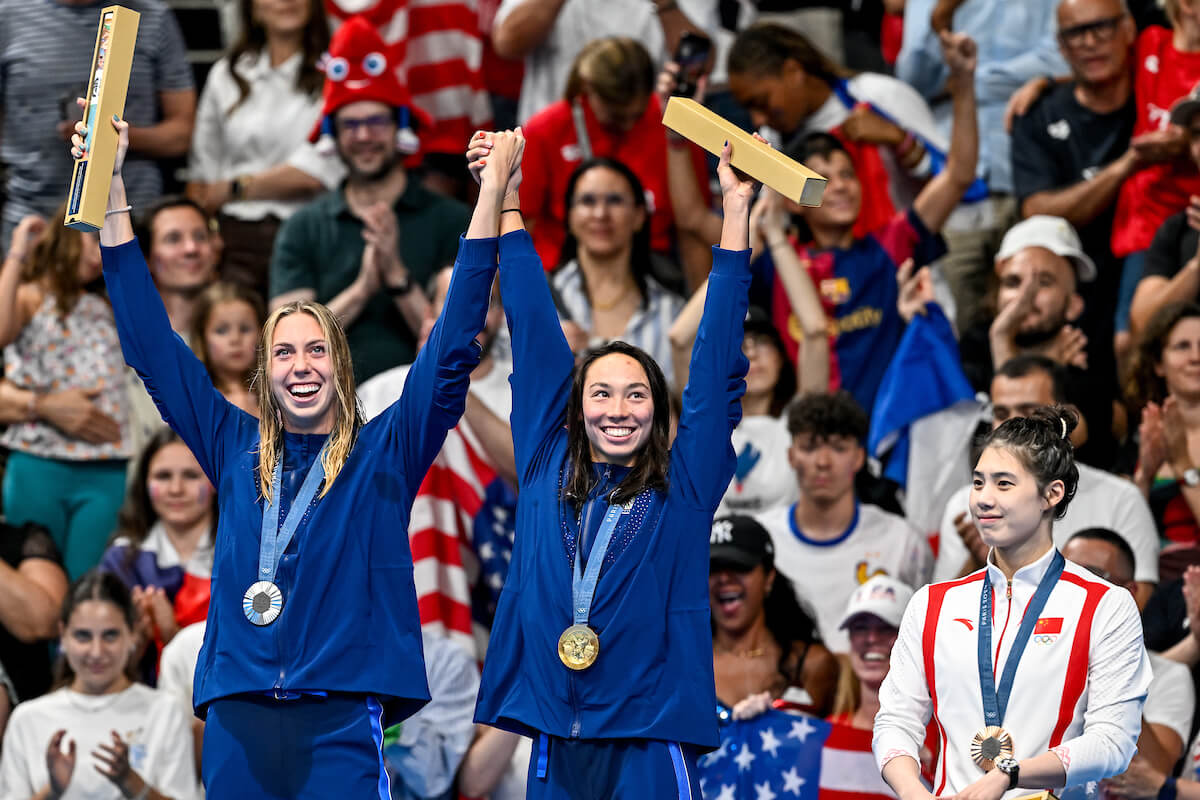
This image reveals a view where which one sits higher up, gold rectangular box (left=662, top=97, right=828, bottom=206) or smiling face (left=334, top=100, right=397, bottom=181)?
smiling face (left=334, top=100, right=397, bottom=181)

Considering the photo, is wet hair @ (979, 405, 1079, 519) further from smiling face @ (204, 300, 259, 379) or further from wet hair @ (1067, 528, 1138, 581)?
smiling face @ (204, 300, 259, 379)

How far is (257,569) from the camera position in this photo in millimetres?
4785

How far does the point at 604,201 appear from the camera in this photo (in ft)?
25.8

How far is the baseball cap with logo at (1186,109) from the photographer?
7648 millimetres

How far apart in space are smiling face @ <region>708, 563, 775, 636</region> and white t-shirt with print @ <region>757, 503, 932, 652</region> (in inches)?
11.4

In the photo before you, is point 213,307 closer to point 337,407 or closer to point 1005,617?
point 337,407

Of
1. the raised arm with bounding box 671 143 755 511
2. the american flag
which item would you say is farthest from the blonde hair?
the american flag

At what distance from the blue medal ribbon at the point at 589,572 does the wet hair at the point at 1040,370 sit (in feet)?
8.85

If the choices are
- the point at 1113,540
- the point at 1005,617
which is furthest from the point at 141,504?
the point at 1005,617

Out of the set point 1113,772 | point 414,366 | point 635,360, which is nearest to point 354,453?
point 414,366

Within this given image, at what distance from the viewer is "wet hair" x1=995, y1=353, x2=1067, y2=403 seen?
277 inches

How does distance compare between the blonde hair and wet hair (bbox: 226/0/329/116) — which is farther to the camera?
wet hair (bbox: 226/0/329/116)

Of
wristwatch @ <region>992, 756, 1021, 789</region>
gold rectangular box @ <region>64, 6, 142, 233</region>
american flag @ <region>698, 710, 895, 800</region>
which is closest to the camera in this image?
wristwatch @ <region>992, 756, 1021, 789</region>

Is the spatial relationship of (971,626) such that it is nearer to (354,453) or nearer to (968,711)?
(968,711)
